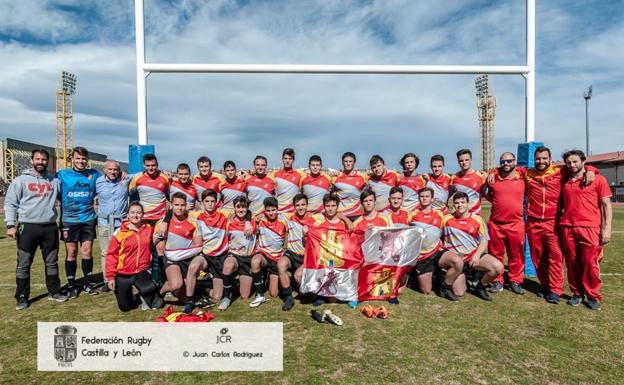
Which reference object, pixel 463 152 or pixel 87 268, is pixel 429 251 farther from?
pixel 87 268

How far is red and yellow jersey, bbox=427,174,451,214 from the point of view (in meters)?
5.03

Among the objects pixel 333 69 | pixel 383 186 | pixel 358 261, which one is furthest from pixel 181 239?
pixel 333 69

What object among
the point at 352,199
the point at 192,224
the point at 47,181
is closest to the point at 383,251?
the point at 352,199

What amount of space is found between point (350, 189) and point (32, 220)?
13.5 feet

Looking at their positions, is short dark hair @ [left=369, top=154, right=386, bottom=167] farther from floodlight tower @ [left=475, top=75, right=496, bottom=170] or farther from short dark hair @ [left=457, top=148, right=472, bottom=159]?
floodlight tower @ [left=475, top=75, right=496, bottom=170]

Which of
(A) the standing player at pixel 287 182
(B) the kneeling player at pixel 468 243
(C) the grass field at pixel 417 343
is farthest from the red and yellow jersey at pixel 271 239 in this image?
(B) the kneeling player at pixel 468 243

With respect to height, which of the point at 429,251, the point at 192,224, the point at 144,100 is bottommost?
the point at 429,251

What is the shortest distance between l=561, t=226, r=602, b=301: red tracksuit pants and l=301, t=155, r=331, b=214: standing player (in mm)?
3140

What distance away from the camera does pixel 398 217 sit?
4.61 m

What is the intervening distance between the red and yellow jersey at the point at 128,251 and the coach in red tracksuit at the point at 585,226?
509 cm

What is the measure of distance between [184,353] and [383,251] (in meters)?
2.50

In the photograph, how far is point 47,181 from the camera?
4.29 m

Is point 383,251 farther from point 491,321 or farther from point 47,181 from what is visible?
point 47,181

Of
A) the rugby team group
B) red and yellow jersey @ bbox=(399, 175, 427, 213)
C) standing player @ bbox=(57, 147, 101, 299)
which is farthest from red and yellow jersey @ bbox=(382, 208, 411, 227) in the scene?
standing player @ bbox=(57, 147, 101, 299)
